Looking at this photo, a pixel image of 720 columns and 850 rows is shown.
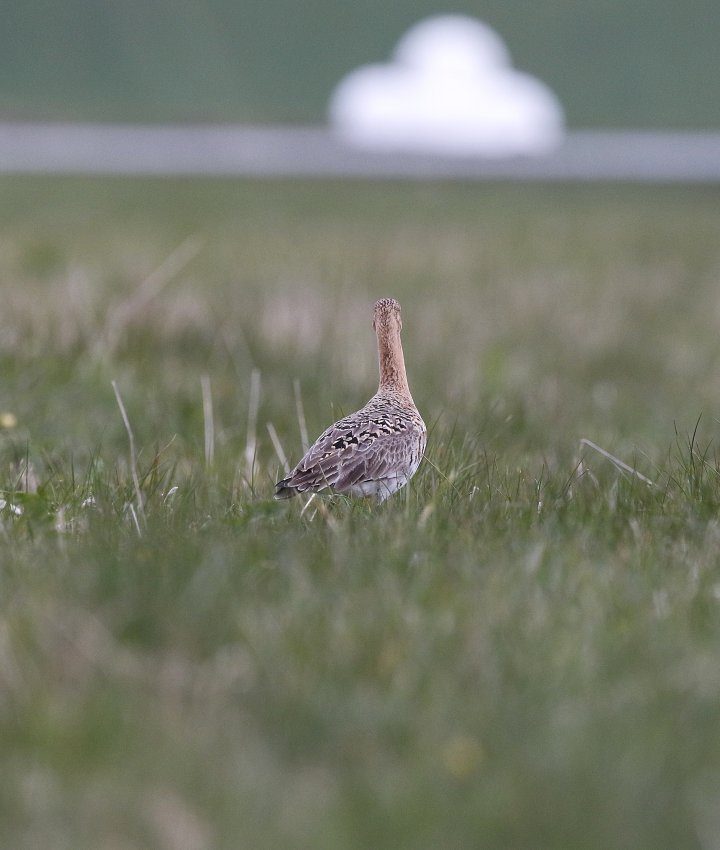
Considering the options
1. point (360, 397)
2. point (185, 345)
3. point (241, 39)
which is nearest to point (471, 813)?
point (360, 397)

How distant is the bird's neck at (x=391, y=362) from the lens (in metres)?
3.02

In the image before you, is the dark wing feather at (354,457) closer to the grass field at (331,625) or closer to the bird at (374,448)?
the bird at (374,448)

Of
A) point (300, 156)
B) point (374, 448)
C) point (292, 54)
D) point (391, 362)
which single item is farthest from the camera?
point (292, 54)

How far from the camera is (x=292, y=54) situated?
35.1 meters

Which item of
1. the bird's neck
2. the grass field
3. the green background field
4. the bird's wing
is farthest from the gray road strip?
the bird's wing

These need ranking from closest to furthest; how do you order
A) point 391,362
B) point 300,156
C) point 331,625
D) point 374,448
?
point 331,625
point 374,448
point 391,362
point 300,156

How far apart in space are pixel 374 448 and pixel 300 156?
26.1m

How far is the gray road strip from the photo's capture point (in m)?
24.3

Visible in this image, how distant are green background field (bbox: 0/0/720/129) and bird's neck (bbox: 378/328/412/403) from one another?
99.6 ft

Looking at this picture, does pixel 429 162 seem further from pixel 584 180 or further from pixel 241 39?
pixel 241 39

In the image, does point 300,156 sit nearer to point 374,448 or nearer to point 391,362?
point 391,362

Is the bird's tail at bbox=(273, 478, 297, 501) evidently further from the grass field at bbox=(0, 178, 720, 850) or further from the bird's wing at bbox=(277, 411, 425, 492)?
the grass field at bbox=(0, 178, 720, 850)

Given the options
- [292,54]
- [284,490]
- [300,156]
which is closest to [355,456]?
[284,490]

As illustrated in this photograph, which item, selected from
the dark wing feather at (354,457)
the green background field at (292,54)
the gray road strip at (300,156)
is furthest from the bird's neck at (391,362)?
the green background field at (292,54)
